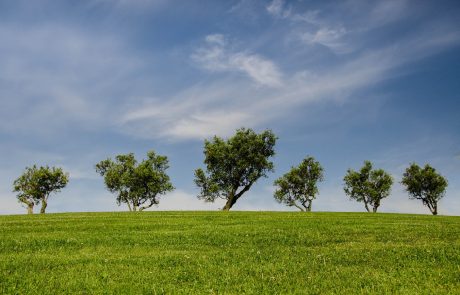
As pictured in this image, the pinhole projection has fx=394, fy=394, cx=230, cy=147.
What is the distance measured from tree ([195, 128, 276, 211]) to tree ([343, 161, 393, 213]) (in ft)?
80.6

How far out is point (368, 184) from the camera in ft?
284

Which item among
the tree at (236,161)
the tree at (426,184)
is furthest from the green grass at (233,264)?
the tree at (426,184)

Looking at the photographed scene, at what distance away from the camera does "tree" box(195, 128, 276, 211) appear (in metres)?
72.6

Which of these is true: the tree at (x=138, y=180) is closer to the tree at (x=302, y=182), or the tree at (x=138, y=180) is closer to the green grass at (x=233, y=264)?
the tree at (x=302, y=182)

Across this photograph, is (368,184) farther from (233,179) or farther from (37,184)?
(37,184)

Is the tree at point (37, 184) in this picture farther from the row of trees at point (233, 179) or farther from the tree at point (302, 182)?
the tree at point (302, 182)

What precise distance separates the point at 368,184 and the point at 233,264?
262ft

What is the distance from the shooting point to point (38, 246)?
17750 millimetres

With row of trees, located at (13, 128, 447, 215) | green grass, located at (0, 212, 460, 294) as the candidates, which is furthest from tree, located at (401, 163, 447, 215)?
green grass, located at (0, 212, 460, 294)

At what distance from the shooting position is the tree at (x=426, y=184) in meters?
86.0

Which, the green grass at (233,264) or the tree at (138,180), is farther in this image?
the tree at (138,180)

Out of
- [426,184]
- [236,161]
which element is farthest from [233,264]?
[426,184]

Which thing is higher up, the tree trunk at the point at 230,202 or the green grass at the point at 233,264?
the tree trunk at the point at 230,202

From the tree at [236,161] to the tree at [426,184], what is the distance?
117ft
